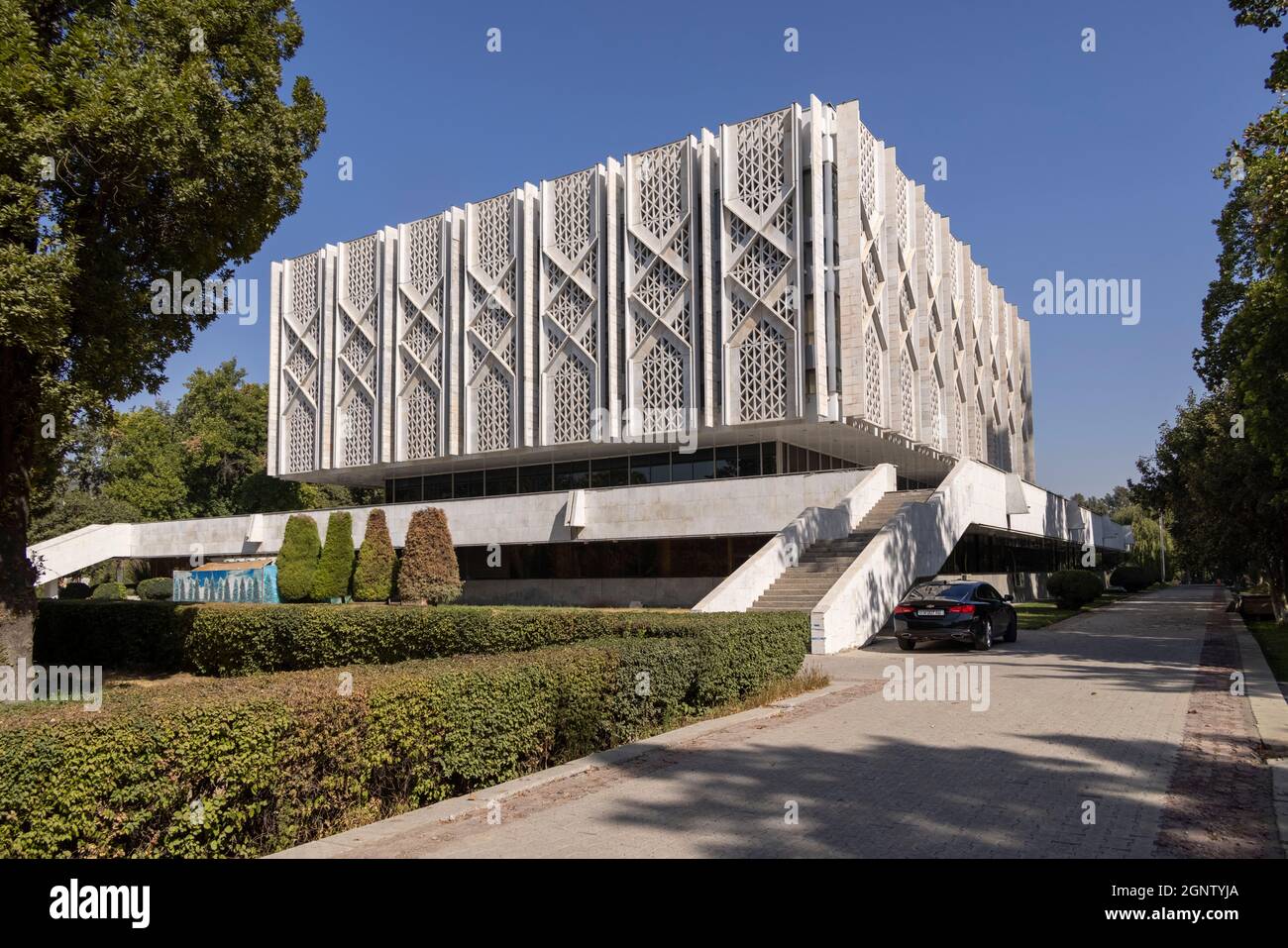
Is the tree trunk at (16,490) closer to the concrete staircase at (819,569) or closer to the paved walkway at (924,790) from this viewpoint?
the paved walkway at (924,790)

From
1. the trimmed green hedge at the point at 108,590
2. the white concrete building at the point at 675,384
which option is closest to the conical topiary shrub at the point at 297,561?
the white concrete building at the point at 675,384

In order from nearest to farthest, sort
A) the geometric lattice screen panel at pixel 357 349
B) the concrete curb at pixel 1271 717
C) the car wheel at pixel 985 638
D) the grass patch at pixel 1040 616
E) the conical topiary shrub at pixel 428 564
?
the concrete curb at pixel 1271 717, the car wheel at pixel 985 638, the grass patch at pixel 1040 616, the conical topiary shrub at pixel 428 564, the geometric lattice screen panel at pixel 357 349

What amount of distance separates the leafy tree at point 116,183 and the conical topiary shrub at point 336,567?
22769mm

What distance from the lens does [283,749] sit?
5609mm

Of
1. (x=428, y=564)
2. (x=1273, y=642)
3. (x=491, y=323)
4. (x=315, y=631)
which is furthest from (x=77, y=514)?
(x=1273, y=642)

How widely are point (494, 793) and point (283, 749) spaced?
64.2 inches

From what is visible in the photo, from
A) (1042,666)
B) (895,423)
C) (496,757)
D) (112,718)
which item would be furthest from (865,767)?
(895,423)

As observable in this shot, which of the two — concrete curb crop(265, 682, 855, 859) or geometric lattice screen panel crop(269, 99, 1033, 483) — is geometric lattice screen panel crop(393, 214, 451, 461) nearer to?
geometric lattice screen panel crop(269, 99, 1033, 483)

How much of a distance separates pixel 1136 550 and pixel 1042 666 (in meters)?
74.0

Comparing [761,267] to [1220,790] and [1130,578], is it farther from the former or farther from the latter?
[1130,578]

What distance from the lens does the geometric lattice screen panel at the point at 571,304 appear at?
3378 cm

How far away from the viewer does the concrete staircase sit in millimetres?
20297

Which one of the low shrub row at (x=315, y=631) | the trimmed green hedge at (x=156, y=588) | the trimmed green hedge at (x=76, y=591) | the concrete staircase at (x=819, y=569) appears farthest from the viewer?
the trimmed green hedge at (x=156, y=588)

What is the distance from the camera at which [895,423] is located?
3250cm
